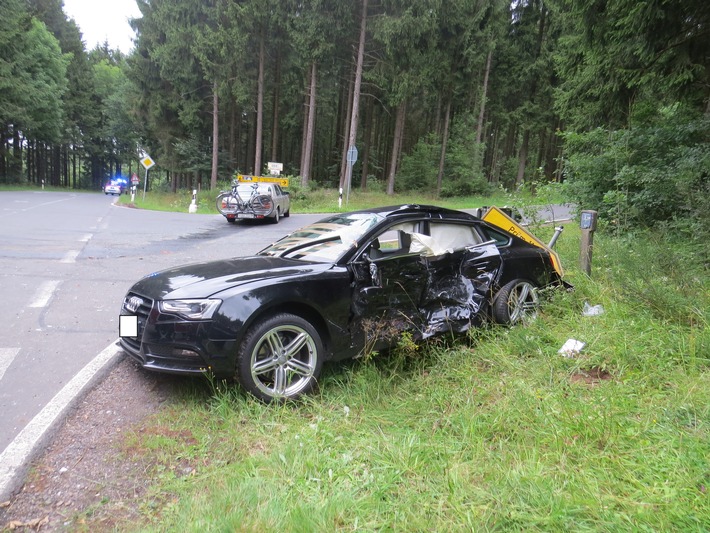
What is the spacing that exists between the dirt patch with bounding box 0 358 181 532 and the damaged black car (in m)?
0.40

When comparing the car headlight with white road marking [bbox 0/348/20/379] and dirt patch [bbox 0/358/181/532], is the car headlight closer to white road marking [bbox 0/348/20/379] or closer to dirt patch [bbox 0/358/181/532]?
dirt patch [bbox 0/358/181/532]

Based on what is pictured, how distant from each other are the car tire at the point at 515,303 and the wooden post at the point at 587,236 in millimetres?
1364

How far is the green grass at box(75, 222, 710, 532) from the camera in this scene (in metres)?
2.05

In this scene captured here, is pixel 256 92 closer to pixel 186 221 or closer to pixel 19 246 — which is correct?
pixel 186 221

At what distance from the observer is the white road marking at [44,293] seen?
5619 mm

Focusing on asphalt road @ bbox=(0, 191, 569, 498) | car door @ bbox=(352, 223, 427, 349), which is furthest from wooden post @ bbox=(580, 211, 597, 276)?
asphalt road @ bbox=(0, 191, 569, 498)

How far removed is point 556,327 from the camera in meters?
4.44

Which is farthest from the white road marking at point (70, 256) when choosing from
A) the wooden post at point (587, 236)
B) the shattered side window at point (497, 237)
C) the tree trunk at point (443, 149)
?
the tree trunk at point (443, 149)

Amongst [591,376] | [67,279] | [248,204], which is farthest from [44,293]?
[248,204]

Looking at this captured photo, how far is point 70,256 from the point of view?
854cm

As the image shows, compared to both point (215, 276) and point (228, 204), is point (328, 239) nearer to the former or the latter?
point (215, 276)

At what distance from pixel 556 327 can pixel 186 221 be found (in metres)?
13.8

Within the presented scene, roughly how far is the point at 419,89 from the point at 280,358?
25.4 m

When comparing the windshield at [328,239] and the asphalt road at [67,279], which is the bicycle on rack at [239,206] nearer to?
the asphalt road at [67,279]
